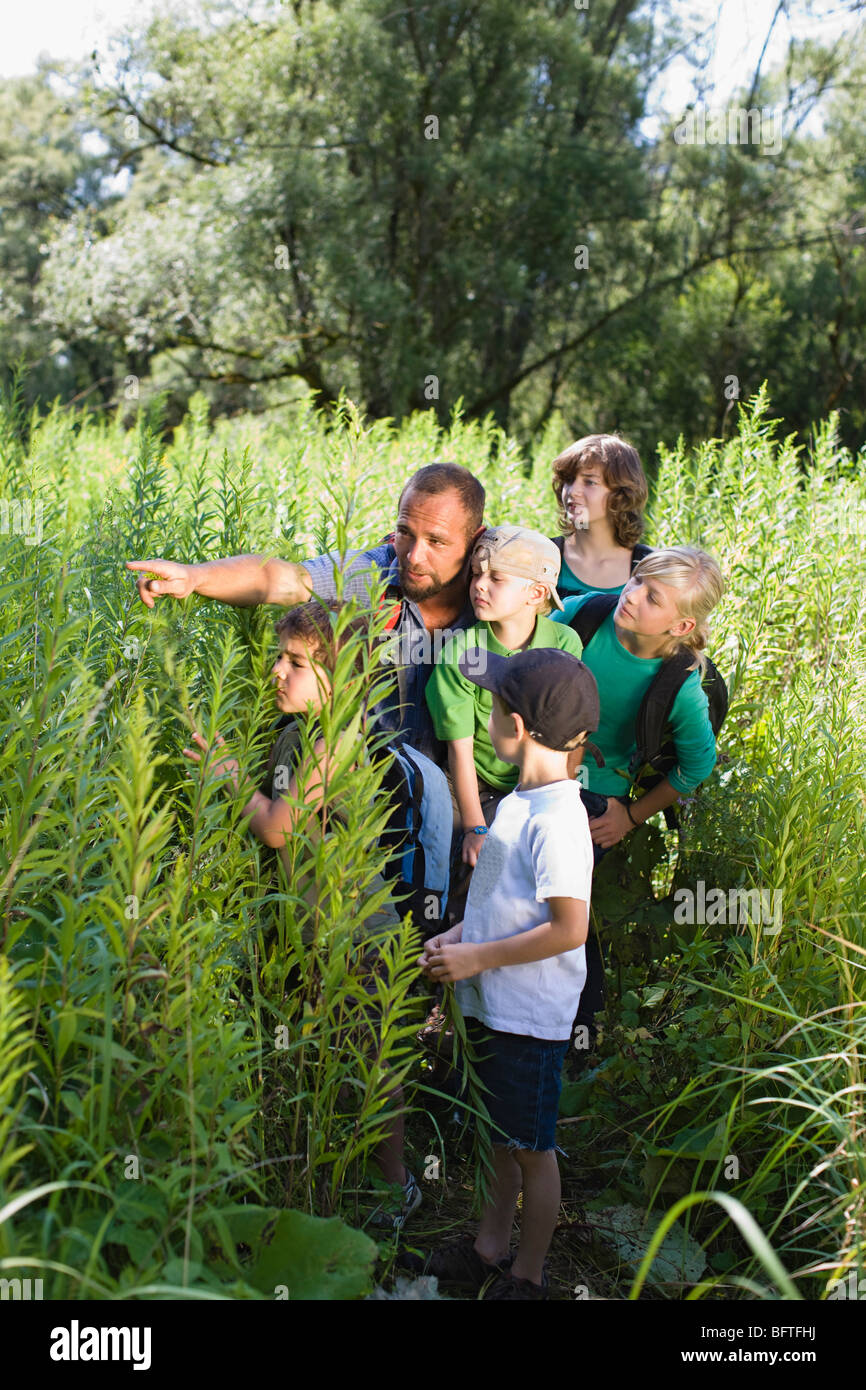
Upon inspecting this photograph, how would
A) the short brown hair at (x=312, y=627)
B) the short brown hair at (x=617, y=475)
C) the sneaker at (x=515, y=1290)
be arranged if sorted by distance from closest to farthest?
1. the sneaker at (x=515, y=1290)
2. the short brown hair at (x=312, y=627)
3. the short brown hair at (x=617, y=475)

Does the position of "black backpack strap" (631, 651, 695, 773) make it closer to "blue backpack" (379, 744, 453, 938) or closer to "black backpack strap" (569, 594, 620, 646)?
"black backpack strap" (569, 594, 620, 646)

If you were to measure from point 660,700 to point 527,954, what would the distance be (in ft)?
3.72

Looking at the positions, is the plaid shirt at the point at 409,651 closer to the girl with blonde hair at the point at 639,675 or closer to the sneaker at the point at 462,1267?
the girl with blonde hair at the point at 639,675

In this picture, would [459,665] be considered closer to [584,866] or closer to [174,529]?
[584,866]

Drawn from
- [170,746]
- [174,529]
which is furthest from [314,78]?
[170,746]

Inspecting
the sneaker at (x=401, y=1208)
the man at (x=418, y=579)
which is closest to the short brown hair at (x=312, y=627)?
the man at (x=418, y=579)

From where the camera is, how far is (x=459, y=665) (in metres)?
3.14

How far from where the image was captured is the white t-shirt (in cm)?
254

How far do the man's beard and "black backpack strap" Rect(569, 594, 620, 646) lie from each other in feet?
1.67

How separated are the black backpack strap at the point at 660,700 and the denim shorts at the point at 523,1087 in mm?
1066

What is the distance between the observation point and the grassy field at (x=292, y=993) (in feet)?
6.13

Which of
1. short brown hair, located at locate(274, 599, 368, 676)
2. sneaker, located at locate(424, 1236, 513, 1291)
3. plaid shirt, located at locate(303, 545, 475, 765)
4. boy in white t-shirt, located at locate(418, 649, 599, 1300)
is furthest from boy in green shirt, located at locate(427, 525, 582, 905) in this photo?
sneaker, located at locate(424, 1236, 513, 1291)

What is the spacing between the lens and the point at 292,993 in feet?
8.25

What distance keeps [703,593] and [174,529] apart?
191 centimetres
